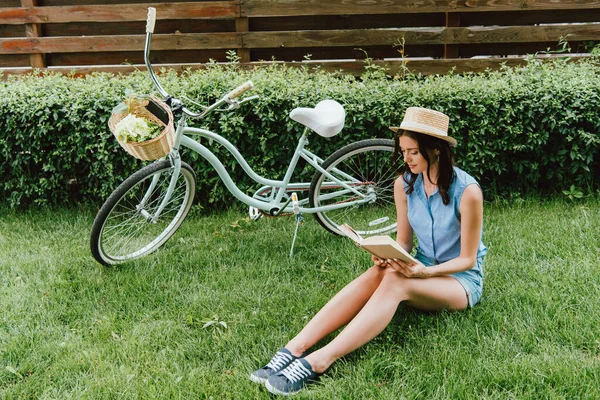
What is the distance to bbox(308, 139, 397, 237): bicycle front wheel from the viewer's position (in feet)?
13.2

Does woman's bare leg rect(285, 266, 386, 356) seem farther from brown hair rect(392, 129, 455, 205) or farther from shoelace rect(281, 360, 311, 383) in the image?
brown hair rect(392, 129, 455, 205)

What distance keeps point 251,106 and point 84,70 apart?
3.58 m

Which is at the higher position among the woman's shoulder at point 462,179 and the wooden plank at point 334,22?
the wooden plank at point 334,22

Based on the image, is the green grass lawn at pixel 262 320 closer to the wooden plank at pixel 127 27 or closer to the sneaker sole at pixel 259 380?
the sneaker sole at pixel 259 380

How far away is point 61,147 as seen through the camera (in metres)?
4.68

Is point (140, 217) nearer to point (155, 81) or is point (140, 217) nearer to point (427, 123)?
point (155, 81)

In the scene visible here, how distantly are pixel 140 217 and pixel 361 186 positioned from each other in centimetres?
155

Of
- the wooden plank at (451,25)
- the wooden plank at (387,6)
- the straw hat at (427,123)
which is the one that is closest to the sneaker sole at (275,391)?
the straw hat at (427,123)

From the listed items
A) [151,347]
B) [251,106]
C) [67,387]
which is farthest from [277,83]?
[67,387]

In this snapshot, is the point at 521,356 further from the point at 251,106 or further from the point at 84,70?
the point at 84,70

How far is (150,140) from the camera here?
10.1 ft

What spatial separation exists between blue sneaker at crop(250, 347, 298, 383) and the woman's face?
1077 mm

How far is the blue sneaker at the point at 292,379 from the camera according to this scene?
2473mm

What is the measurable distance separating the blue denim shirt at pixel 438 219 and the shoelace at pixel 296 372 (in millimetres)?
937
